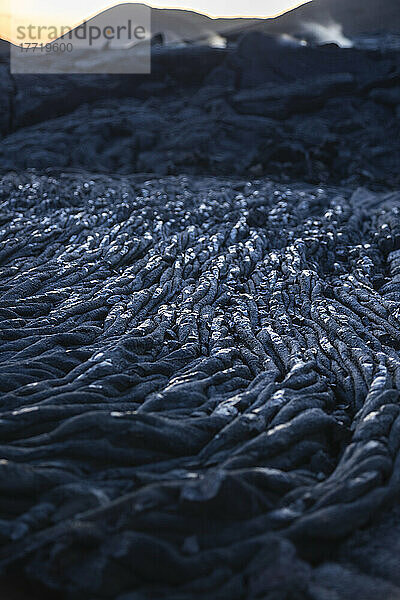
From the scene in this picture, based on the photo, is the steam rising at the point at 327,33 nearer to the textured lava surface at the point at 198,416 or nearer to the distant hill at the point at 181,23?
the distant hill at the point at 181,23

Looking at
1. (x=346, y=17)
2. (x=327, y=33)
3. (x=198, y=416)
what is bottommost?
(x=198, y=416)

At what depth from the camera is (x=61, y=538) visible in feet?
10.3

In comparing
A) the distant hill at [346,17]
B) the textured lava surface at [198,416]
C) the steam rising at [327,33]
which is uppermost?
the distant hill at [346,17]

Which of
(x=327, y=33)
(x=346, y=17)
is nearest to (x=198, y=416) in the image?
(x=327, y=33)

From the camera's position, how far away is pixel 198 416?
4.46m

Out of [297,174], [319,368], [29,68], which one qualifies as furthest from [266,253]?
[29,68]

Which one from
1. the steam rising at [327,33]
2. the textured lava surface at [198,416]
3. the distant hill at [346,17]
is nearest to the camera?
the textured lava surface at [198,416]

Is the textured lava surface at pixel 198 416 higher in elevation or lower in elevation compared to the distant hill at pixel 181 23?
lower

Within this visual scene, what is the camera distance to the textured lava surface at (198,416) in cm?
311

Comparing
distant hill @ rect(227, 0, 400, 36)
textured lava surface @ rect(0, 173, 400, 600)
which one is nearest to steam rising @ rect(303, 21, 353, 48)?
distant hill @ rect(227, 0, 400, 36)

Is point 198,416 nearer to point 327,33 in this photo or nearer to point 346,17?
point 327,33

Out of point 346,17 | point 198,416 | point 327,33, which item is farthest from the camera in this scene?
point 346,17

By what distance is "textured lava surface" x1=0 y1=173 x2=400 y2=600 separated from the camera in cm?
311

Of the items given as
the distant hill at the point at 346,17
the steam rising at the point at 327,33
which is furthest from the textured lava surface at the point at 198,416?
the distant hill at the point at 346,17
